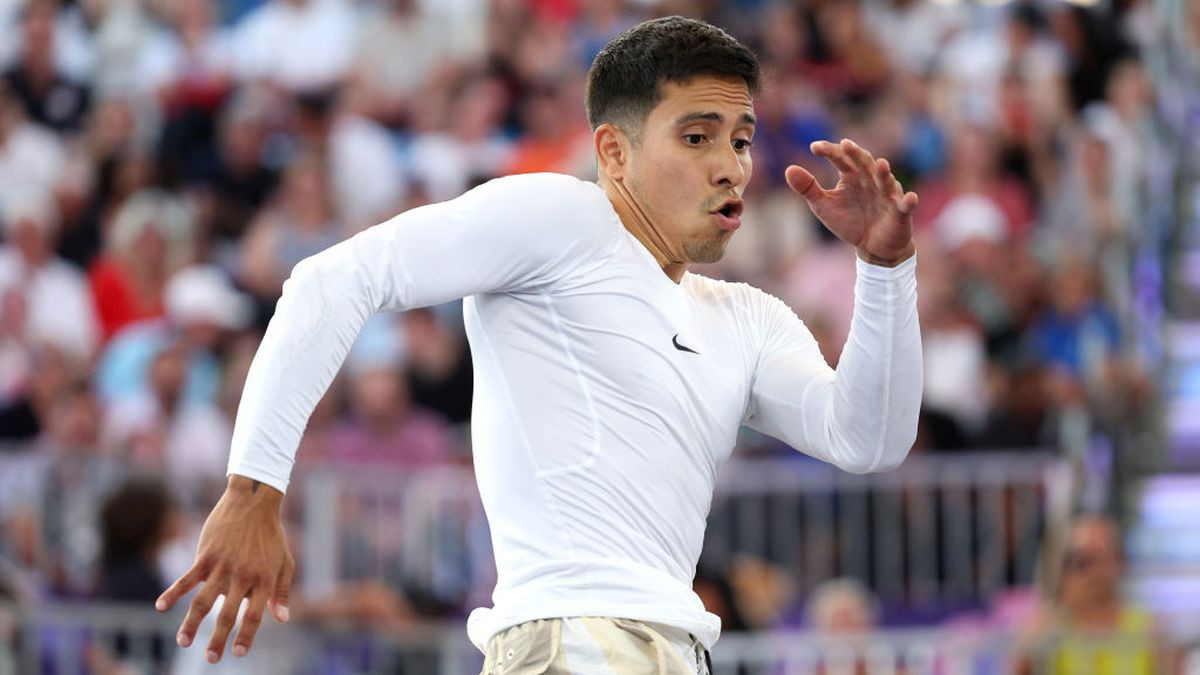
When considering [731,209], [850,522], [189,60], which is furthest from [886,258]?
[189,60]

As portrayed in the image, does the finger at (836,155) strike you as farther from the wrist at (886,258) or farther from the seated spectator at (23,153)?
the seated spectator at (23,153)

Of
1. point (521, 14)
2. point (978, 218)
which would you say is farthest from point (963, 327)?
point (521, 14)

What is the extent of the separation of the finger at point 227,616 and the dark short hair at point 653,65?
1.28m

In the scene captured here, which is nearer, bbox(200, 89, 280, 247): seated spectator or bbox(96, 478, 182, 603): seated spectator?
bbox(96, 478, 182, 603): seated spectator

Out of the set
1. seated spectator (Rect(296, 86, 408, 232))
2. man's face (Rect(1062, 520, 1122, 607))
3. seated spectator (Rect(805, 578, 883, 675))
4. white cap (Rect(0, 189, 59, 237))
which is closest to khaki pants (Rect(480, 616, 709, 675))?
seated spectator (Rect(805, 578, 883, 675))

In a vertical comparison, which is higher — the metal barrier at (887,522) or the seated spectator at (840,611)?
the metal barrier at (887,522)

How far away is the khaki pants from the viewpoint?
166 inches

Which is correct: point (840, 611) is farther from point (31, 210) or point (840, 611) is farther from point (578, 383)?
point (31, 210)

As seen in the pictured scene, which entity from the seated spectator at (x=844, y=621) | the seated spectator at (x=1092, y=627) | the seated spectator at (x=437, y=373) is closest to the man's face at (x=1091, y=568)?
the seated spectator at (x=1092, y=627)

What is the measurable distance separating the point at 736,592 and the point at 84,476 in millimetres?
3046

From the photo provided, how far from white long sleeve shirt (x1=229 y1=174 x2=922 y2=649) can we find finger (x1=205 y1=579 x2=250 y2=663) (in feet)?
0.66

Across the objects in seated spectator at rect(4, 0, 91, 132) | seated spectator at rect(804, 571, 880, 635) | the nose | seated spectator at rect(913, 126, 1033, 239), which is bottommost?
seated spectator at rect(804, 571, 880, 635)

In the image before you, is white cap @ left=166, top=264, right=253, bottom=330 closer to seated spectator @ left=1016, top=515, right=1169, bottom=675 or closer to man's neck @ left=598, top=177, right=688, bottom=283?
seated spectator @ left=1016, top=515, right=1169, bottom=675

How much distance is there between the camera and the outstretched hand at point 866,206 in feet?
14.4
